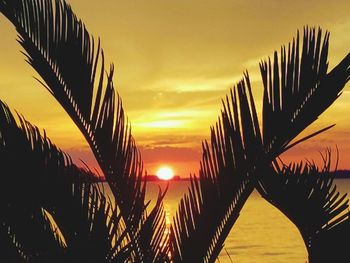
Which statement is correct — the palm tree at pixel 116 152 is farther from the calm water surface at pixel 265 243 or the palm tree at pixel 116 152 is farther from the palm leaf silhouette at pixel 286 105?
the calm water surface at pixel 265 243

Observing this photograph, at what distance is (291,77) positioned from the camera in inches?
140

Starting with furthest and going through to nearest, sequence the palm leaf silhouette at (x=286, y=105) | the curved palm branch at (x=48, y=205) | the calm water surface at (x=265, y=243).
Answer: the calm water surface at (x=265, y=243) < the palm leaf silhouette at (x=286, y=105) < the curved palm branch at (x=48, y=205)

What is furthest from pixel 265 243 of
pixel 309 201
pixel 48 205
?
pixel 48 205

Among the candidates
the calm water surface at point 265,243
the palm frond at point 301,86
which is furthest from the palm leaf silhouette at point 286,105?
the calm water surface at point 265,243

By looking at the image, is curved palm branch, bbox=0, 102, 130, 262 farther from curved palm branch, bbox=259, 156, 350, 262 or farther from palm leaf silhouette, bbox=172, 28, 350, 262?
curved palm branch, bbox=259, 156, 350, 262

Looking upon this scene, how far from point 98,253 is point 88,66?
1308mm

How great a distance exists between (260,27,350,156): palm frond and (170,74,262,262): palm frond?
13 centimetres

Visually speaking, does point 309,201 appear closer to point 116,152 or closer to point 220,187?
point 220,187

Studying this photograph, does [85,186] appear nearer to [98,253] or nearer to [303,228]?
[98,253]

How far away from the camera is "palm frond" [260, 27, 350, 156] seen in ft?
11.4

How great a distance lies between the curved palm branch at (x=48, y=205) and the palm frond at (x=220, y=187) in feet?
2.70

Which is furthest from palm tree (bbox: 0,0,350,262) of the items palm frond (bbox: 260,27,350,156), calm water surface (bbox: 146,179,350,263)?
calm water surface (bbox: 146,179,350,263)

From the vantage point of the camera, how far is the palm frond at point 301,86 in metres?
3.49

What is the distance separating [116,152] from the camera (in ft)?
13.7
